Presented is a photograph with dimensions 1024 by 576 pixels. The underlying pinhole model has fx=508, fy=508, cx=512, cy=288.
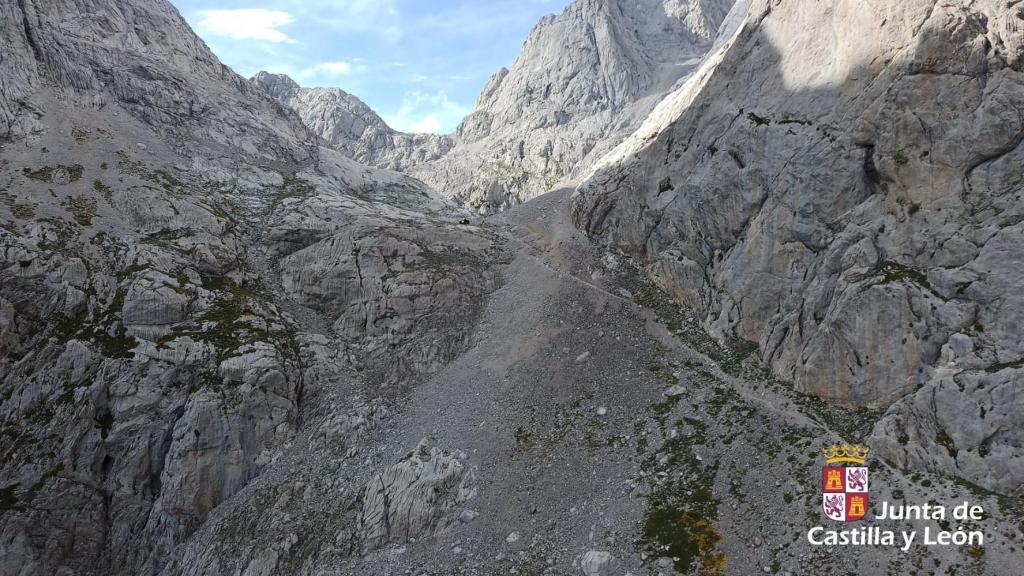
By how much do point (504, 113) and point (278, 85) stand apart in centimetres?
9593

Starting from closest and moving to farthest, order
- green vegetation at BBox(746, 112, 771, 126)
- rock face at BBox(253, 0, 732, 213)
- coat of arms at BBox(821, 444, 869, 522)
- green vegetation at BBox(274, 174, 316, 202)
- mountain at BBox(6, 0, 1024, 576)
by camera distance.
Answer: coat of arms at BBox(821, 444, 869, 522)
mountain at BBox(6, 0, 1024, 576)
green vegetation at BBox(746, 112, 771, 126)
green vegetation at BBox(274, 174, 316, 202)
rock face at BBox(253, 0, 732, 213)

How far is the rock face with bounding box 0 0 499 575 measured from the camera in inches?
1220

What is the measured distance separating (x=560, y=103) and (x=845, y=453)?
100844mm

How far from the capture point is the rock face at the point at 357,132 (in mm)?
138125

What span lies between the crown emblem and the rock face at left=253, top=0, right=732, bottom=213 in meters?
71.6

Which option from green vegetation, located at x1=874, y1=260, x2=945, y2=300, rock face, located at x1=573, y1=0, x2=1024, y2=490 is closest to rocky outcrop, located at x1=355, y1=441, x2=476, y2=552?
rock face, located at x1=573, y1=0, x2=1024, y2=490

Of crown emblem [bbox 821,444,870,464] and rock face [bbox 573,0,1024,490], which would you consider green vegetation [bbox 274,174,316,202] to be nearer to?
rock face [bbox 573,0,1024,490]

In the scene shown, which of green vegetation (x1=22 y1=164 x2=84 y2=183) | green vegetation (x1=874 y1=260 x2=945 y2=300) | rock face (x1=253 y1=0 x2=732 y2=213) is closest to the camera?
green vegetation (x1=874 y1=260 x2=945 y2=300)

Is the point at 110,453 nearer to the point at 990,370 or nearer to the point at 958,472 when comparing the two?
the point at 958,472

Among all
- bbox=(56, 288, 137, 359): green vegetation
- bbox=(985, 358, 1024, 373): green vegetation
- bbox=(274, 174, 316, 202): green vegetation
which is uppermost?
bbox=(274, 174, 316, 202): green vegetation

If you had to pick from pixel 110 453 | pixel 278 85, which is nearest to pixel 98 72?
pixel 110 453

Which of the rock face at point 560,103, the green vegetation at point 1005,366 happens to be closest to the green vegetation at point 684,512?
the green vegetation at point 1005,366

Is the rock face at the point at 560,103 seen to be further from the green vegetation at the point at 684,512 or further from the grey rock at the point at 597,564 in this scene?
the grey rock at the point at 597,564

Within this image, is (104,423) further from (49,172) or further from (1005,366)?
(1005,366)
